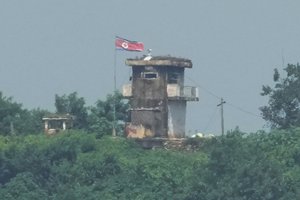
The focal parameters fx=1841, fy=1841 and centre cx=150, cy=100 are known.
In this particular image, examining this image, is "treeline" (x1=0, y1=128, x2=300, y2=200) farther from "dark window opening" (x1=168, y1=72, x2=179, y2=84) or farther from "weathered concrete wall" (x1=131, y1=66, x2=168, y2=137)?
"dark window opening" (x1=168, y1=72, x2=179, y2=84)

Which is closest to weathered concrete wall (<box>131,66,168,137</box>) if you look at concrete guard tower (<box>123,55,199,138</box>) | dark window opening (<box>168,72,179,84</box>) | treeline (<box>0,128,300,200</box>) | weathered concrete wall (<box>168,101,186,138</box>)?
concrete guard tower (<box>123,55,199,138</box>)

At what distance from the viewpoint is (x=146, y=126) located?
85.5 m

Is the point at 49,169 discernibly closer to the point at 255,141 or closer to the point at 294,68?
the point at 255,141

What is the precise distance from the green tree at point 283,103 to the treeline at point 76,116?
6976 mm

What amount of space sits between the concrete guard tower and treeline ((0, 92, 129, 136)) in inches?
92.6

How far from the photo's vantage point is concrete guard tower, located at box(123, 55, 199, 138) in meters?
85.3

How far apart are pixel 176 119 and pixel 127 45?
4207 millimetres

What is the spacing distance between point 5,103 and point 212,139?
1312 centimetres

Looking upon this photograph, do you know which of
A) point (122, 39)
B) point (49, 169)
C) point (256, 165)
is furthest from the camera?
point (122, 39)

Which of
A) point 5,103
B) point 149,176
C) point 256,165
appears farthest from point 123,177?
point 5,103

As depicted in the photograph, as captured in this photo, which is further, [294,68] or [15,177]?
[294,68]

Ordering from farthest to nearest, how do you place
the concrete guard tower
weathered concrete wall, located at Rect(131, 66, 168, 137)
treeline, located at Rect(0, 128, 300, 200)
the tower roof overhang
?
weathered concrete wall, located at Rect(131, 66, 168, 137), the concrete guard tower, the tower roof overhang, treeline, located at Rect(0, 128, 300, 200)

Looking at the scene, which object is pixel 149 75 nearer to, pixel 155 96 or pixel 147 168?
pixel 155 96

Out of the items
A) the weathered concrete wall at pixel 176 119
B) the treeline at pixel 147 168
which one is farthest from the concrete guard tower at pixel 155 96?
the treeline at pixel 147 168
